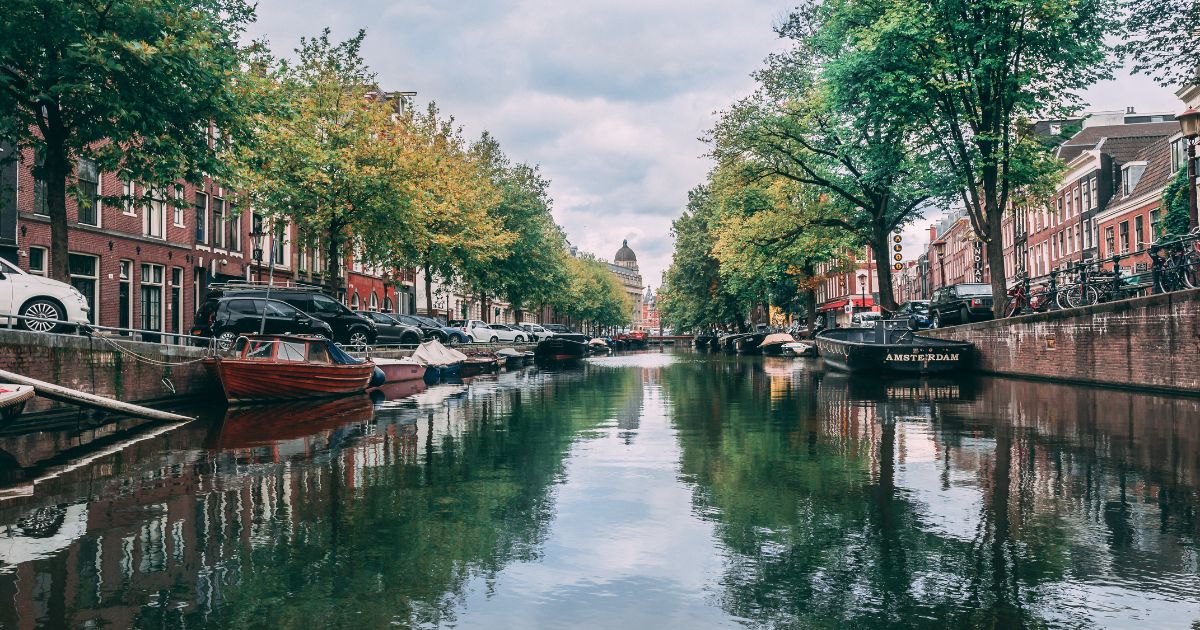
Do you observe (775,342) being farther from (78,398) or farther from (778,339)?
(78,398)

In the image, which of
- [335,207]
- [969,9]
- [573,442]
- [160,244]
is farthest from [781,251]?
[573,442]

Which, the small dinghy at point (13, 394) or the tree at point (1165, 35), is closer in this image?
the small dinghy at point (13, 394)

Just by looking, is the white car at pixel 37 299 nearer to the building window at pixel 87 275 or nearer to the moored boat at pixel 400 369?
the moored boat at pixel 400 369

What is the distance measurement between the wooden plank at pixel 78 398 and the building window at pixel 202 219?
2481 centimetres

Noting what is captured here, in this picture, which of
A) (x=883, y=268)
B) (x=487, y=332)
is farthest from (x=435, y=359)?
(x=487, y=332)

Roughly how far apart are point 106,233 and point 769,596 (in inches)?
1273

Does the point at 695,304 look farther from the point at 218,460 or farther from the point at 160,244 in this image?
the point at 218,460

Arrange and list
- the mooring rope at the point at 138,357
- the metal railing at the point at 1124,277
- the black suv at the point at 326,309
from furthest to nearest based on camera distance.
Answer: the black suv at the point at 326,309, the metal railing at the point at 1124,277, the mooring rope at the point at 138,357

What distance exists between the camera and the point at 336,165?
3041 cm

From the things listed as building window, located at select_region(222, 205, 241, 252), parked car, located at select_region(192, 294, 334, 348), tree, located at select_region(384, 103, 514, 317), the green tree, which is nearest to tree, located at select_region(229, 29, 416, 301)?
tree, located at select_region(384, 103, 514, 317)

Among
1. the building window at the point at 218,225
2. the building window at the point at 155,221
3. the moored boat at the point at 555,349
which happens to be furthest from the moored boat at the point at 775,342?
the building window at the point at 155,221

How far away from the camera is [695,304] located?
7306 centimetres

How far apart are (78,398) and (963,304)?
27063 millimetres

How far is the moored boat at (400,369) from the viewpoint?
2629cm
